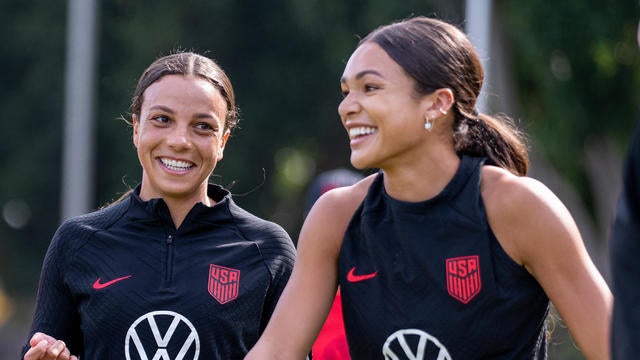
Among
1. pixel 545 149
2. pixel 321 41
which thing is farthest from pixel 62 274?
pixel 321 41

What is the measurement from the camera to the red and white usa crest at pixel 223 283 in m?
4.59

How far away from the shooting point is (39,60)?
22.5 metres

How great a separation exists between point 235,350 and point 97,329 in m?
0.47

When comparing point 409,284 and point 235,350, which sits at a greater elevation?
point 409,284

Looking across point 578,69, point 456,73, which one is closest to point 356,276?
point 456,73

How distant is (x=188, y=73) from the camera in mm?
4805

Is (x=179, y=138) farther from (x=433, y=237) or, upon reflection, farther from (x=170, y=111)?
(x=433, y=237)

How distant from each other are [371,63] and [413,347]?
0.88m

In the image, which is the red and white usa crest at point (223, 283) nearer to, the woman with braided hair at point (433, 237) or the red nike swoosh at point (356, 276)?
the woman with braided hair at point (433, 237)

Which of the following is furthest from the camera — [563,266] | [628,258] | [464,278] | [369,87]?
[369,87]

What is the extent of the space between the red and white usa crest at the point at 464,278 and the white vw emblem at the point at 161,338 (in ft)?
3.17

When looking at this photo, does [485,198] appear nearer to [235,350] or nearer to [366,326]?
[366,326]

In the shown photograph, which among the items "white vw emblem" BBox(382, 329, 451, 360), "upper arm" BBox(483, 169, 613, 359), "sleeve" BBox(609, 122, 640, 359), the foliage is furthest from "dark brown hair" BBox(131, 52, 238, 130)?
the foliage

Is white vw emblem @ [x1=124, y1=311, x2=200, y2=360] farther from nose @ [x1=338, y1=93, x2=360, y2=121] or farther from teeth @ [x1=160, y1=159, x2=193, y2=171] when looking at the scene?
nose @ [x1=338, y1=93, x2=360, y2=121]
